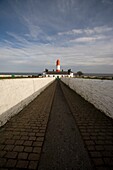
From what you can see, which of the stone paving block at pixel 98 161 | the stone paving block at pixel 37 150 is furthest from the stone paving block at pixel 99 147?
the stone paving block at pixel 37 150

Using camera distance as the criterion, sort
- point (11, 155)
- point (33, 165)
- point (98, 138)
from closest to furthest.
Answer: point (33, 165)
point (11, 155)
point (98, 138)

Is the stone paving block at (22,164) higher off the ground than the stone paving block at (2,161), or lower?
lower

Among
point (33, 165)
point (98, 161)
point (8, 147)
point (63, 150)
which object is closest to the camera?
point (33, 165)

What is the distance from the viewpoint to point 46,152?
2303mm

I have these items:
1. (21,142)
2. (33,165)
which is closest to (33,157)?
(33,165)

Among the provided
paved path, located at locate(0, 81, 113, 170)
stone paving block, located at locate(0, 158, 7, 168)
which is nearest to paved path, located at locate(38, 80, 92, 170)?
paved path, located at locate(0, 81, 113, 170)

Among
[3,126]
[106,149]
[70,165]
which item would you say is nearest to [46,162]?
[70,165]

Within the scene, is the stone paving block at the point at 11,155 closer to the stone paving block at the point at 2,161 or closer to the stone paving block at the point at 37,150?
the stone paving block at the point at 2,161

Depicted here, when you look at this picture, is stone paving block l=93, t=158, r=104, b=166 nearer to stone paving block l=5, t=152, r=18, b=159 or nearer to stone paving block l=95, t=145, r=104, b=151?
stone paving block l=95, t=145, r=104, b=151

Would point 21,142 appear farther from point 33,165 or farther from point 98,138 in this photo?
point 98,138

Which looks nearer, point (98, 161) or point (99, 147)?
point (98, 161)

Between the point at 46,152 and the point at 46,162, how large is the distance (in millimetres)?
268

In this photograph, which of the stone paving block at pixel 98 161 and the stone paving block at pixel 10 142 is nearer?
the stone paving block at pixel 98 161

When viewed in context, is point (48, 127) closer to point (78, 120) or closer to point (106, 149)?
point (78, 120)
